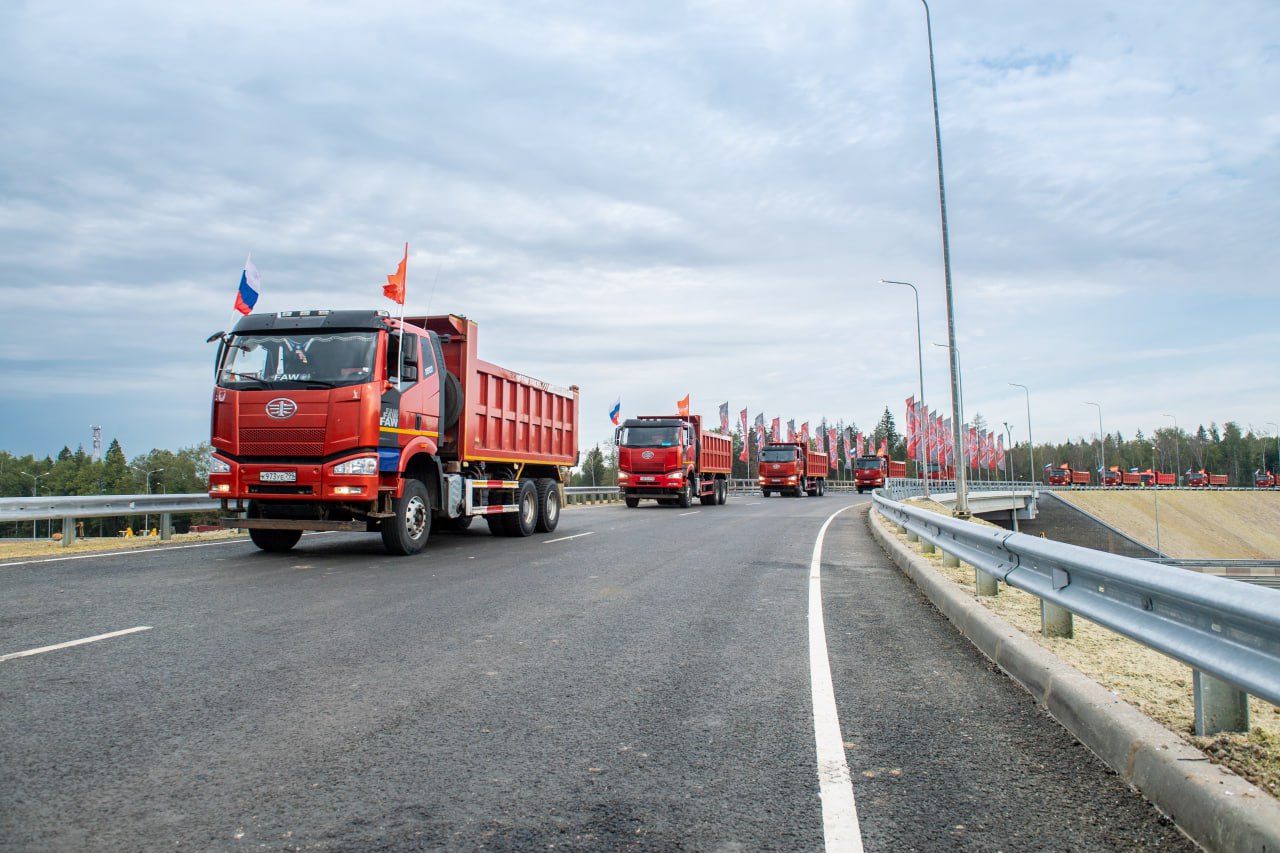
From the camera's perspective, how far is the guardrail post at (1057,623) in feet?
18.2

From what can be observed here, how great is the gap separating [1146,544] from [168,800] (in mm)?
59141

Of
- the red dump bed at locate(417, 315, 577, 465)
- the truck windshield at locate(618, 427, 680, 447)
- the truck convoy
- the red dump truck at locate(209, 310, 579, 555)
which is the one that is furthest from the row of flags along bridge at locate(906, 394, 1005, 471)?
the red dump truck at locate(209, 310, 579, 555)

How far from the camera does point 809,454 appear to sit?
53562mm

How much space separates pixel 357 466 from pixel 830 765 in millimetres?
8247

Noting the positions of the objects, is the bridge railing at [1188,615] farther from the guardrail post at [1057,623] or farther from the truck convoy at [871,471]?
the truck convoy at [871,471]

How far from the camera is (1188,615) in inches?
138

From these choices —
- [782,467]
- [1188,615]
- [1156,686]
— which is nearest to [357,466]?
[1156,686]

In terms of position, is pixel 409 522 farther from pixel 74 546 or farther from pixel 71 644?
pixel 71 644

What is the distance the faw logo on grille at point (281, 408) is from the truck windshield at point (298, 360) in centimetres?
21

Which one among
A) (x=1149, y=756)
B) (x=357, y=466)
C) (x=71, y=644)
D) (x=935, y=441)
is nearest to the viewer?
(x=1149, y=756)

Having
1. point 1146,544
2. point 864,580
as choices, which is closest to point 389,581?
point 864,580

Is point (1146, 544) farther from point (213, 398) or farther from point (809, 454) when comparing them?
point (213, 398)

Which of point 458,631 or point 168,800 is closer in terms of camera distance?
point 168,800

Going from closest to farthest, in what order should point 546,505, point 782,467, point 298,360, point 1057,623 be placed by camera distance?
point 1057,623
point 298,360
point 546,505
point 782,467
